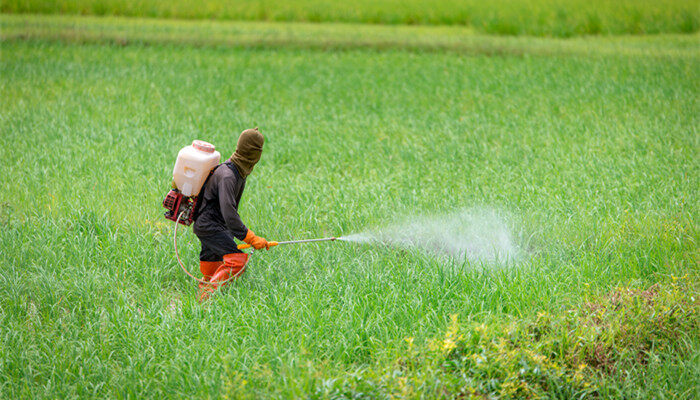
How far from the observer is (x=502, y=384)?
Answer: 10.4 feet

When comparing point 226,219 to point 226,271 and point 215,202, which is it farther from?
point 226,271

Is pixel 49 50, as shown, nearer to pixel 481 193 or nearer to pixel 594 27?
pixel 481 193

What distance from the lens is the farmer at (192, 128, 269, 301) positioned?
3.97 meters

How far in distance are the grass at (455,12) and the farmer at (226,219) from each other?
17946 mm

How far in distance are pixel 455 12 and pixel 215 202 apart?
63.4ft

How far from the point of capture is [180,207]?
4141mm

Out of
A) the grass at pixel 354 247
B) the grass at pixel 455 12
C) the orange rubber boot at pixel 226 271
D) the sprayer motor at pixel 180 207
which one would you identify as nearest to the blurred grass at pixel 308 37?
the grass at pixel 455 12

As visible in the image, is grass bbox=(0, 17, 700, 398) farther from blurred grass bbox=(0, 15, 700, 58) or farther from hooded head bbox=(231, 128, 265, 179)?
blurred grass bbox=(0, 15, 700, 58)

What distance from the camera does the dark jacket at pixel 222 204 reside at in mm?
3947

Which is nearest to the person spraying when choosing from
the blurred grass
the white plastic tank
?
the white plastic tank

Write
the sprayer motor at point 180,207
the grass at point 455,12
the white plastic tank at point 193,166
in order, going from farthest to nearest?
the grass at point 455,12
the sprayer motor at point 180,207
the white plastic tank at point 193,166

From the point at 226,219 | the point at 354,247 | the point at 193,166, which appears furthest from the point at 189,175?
the point at 354,247

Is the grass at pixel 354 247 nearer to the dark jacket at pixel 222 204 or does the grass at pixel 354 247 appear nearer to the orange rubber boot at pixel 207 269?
the orange rubber boot at pixel 207 269

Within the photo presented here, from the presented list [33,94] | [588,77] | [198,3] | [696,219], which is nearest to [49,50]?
[33,94]
